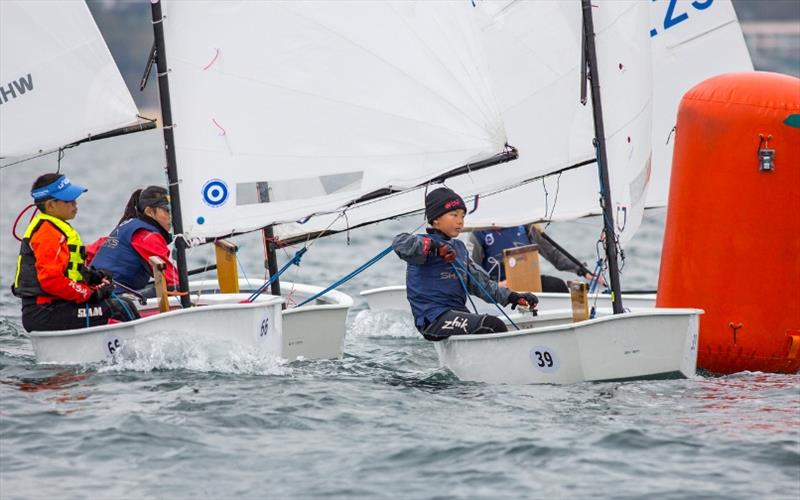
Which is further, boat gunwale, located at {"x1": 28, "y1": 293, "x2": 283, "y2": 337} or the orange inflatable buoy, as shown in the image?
the orange inflatable buoy

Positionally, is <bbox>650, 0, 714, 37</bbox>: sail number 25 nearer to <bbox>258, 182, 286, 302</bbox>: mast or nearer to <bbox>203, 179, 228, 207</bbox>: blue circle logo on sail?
<bbox>258, 182, 286, 302</bbox>: mast

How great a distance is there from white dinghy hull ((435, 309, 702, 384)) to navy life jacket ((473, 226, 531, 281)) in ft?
10.0

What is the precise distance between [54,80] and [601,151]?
3.36m

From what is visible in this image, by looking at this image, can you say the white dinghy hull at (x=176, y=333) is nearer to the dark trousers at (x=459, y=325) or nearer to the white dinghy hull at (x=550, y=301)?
the dark trousers at (x=459, y=325)

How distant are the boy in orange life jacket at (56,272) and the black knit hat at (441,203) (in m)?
1.90

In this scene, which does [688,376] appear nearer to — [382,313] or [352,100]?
[352,100]

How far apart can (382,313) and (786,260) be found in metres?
3.91

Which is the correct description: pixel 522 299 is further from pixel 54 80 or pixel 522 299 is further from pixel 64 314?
pixel 54 80

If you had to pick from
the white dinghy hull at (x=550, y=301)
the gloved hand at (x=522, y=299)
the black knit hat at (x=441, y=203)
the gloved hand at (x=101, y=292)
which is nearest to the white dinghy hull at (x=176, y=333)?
the gloved hand at (x=101, y=292)

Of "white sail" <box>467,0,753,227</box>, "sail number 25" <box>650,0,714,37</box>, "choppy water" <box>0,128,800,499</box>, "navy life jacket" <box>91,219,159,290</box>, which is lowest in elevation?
"choppy water" <box>0,128,800,499</box>

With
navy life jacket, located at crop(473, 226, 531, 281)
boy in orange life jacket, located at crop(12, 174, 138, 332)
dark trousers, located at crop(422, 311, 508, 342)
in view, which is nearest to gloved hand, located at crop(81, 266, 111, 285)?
boy in orange life jacket, located at crop(12, 174, 138, 332)

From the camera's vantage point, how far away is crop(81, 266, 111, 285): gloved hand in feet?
25.4

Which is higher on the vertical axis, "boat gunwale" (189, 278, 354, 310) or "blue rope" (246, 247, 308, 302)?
"blue rope" (246, 247, 308, 302)

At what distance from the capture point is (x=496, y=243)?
1065 centimetres
